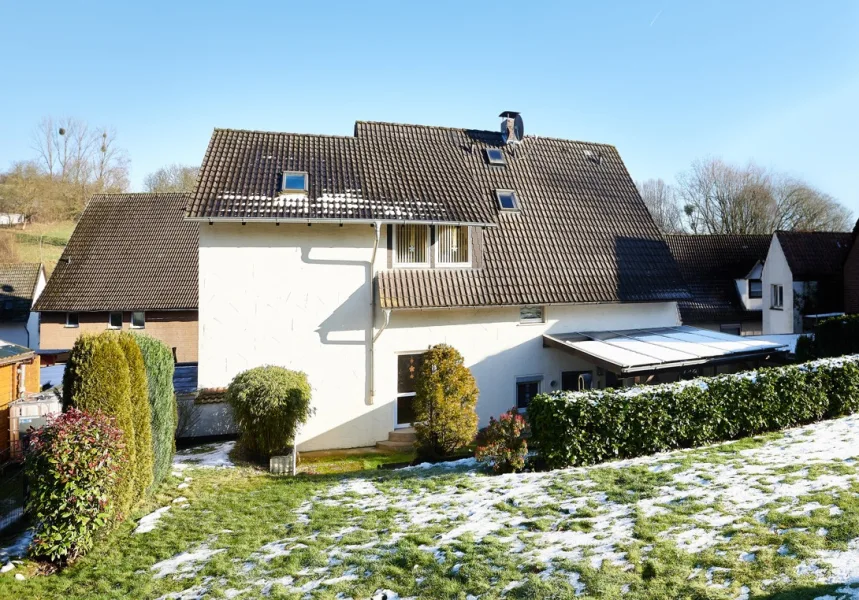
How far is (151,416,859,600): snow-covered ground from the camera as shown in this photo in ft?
17.5

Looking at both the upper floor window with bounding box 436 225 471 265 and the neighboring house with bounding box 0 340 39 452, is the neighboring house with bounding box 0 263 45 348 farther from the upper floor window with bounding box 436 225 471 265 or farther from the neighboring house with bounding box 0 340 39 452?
the upper floor window with bounding box 436 225 471 265

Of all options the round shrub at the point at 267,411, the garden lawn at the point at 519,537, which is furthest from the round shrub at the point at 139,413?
the round shrub at the point at 267,411

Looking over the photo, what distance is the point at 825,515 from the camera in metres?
5.79

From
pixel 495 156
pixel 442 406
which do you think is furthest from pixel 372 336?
pixel 495 156

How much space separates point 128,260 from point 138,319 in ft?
9.64

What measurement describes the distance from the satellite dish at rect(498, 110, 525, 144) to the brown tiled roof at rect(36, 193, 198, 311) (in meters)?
14.4

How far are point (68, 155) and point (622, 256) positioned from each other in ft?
187

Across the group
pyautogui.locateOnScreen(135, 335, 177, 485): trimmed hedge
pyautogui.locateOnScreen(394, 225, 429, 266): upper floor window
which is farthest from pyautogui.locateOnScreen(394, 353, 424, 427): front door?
pyautogui.locateOnScreen(135, 335, 177, 485): trimmed hedge

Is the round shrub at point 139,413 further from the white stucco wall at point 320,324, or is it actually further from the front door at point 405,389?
the front door at point 405,389

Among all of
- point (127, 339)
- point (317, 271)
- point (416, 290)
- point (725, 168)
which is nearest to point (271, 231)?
point (317, 271)

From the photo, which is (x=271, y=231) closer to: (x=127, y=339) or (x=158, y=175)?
(x=127, y=339)

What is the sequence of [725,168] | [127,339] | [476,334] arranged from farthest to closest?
1. [725,168]
2. [476,334]
3. [127,339]

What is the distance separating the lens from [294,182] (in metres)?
14.2

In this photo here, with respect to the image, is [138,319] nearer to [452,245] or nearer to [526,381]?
[452,245]
